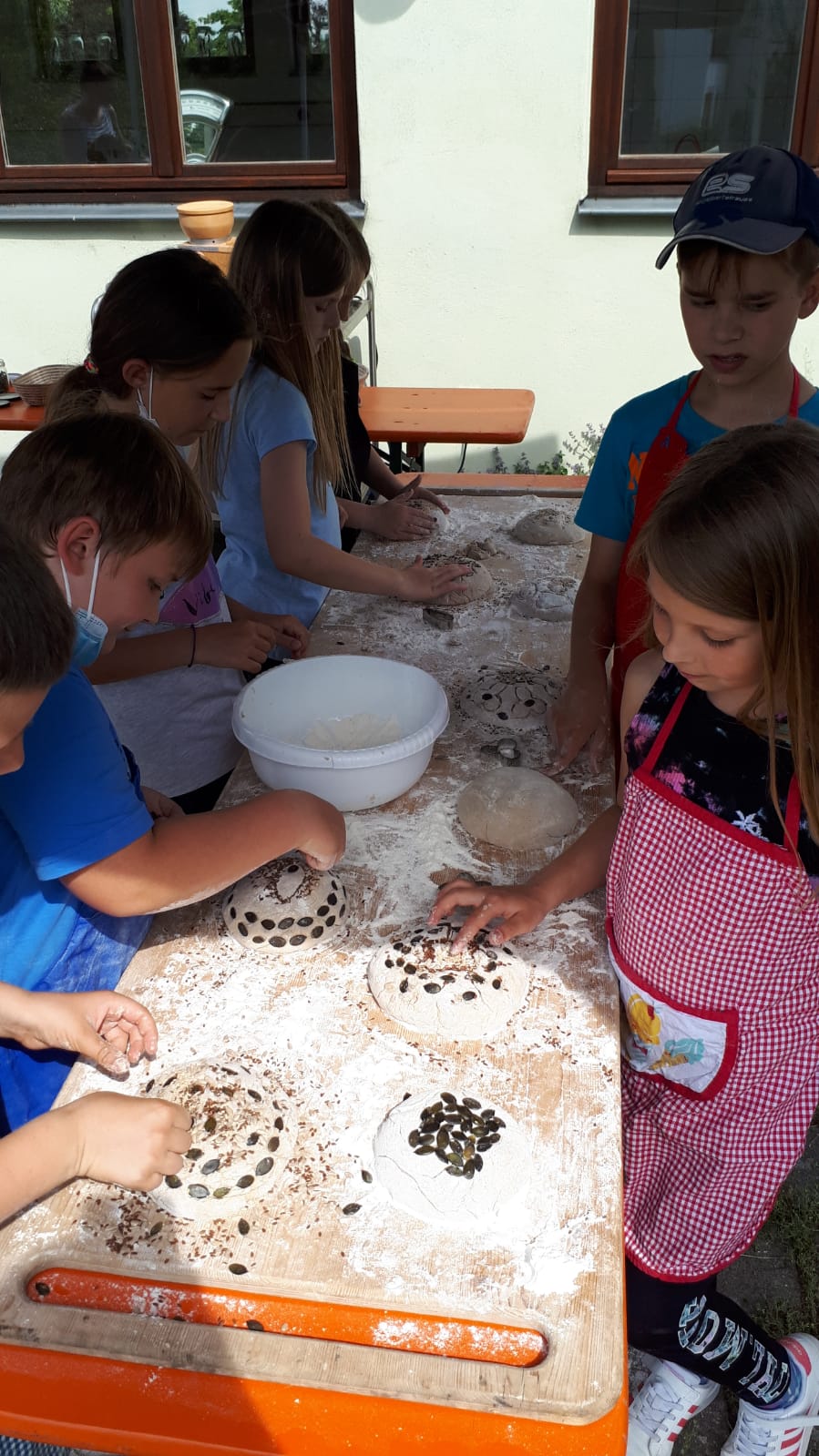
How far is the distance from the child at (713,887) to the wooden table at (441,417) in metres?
3.17

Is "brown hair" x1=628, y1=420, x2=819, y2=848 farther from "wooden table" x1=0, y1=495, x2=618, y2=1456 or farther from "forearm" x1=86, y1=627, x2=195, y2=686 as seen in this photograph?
"forearm" x1=86, y1=627, x2=195, y2=686

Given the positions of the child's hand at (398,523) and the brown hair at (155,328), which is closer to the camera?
the brown hair at (155,328)

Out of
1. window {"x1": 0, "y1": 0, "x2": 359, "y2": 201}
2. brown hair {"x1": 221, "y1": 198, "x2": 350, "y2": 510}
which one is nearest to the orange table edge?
brown hair {"x1": 221, "y1": 198, "x2": 350, "y2": 510}

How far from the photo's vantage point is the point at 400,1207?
1.07m

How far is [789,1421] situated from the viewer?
1.69 meters

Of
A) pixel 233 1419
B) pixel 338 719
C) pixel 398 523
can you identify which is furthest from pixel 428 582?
pixel 233 1419

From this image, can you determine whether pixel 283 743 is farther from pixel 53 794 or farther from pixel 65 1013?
pixel 65 1013

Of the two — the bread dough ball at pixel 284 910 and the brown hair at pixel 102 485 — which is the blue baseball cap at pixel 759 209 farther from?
the bread dough ball at pixel 284 910

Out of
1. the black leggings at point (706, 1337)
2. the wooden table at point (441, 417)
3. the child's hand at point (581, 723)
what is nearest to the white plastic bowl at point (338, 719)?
the child's hand at point (581, 723)

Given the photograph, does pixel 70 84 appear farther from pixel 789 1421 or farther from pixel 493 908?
pixel 789 1421

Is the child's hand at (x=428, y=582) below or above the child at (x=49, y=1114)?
below

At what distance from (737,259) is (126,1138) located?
163cm

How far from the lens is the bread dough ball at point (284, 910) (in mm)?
1431

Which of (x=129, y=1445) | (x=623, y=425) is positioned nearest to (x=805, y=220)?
(x=623, y=425)
